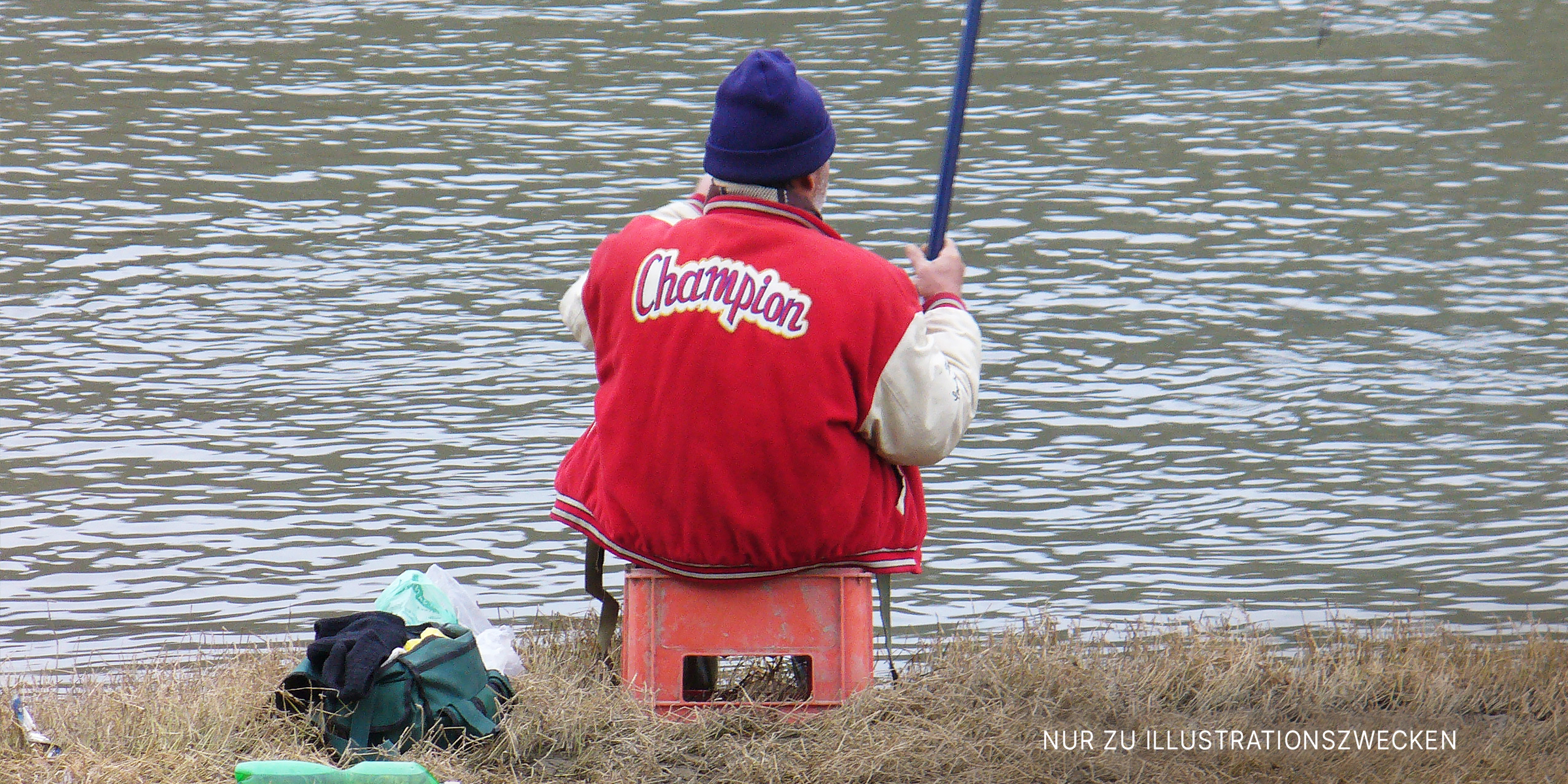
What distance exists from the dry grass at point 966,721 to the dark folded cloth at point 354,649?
135mm

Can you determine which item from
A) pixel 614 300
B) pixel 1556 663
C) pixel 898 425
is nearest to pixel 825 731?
pixel 898 425

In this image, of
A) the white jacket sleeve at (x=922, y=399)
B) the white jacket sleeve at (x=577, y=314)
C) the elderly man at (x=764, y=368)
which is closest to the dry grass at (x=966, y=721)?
the elderly man at (x=764, y=368)

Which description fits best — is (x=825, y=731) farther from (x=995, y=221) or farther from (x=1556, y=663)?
(x=995, y=221)

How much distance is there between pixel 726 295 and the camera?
10.7 feet

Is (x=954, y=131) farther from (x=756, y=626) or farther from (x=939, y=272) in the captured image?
(x=756, y=626)

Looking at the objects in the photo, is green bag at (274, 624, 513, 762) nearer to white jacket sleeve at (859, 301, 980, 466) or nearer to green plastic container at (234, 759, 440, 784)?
green plastic container at (234, 759, 440, 784)

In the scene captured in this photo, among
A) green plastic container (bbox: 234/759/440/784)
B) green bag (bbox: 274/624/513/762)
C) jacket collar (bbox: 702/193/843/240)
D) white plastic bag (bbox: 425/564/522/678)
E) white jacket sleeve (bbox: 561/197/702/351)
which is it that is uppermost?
jacket collar (bbox: 702/193/843/240)

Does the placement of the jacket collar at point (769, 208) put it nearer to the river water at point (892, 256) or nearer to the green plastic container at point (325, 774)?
the green plastic container at point (325, 774)

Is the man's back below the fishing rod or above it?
below

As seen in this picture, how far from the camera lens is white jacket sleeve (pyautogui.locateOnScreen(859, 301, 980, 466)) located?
3.28 metres

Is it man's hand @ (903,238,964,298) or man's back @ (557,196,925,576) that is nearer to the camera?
man's back @ (557,196,925,576)

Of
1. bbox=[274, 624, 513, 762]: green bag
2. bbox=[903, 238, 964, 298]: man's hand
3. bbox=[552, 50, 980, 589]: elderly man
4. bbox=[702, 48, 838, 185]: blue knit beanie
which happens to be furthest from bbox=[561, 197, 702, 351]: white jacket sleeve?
bbox=[274, 624, 513, 762]: green bag

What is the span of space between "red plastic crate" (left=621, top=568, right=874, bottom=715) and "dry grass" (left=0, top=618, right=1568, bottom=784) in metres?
0.07

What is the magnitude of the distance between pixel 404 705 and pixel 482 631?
80 cm
